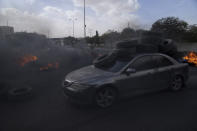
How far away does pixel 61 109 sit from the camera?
3854 mm

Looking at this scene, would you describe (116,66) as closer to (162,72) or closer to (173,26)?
(162,72)

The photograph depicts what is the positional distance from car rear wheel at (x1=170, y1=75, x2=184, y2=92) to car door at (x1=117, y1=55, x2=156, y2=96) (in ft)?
3.48

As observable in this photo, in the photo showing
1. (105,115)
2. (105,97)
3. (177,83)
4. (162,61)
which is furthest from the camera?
(177,83)

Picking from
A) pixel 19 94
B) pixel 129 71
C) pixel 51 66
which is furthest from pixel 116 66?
pixel 51 66

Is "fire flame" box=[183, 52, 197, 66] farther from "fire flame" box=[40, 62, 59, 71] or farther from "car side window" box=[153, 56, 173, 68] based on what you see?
"fire flame" box=[40, 62, 59, 71]

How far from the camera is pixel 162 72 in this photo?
4.76 metres

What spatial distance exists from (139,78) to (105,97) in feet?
3.87

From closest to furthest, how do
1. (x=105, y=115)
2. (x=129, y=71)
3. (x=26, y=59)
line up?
(x=105, y=115) → (x=129, y=71) → (x=26, y=59)

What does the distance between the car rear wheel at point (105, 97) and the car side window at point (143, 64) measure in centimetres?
95

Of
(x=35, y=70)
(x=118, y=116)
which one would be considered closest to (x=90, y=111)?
(x=118, y=116)

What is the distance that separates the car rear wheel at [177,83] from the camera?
5.09 m

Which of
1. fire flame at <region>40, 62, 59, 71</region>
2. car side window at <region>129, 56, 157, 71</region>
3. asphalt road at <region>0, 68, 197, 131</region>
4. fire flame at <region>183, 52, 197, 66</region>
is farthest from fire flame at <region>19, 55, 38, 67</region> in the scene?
fire flame at <region>183, 52, 197, 66</region>

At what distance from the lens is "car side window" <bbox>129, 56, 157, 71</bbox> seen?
171 inches

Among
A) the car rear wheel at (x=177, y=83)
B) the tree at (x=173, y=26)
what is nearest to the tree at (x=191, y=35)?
the tree at (x=173, y=26)
